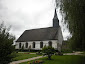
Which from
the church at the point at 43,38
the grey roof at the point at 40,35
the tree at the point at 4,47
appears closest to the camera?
the tree at the point at 4,47

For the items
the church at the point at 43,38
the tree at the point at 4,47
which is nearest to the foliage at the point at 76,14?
the tree at the point at 4,47

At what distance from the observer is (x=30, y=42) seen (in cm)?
3325

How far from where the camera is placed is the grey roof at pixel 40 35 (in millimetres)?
30628

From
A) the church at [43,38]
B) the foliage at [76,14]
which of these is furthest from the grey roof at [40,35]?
the foliage at [76,14]

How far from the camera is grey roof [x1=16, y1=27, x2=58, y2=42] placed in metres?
30.6

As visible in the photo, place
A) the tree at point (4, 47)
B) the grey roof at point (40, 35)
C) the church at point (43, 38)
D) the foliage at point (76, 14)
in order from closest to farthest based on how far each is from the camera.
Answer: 1. the tree at point (4, 47)
2. the foliage at point (76, 14)
3. the church at point (43, 38)
4. the grey roof at point (40, 35)

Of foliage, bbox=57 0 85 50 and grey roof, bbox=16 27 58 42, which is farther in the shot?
grey roof, bbox=16 27 58 42

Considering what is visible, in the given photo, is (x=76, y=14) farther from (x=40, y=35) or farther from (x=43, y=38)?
(x=40, y=35)

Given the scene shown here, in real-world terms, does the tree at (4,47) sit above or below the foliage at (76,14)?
below

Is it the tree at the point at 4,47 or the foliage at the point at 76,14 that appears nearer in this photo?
the tree at the point at 4,47

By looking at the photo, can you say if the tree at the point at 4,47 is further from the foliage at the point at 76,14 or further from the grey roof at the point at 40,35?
the grey roof at the point at 40,35

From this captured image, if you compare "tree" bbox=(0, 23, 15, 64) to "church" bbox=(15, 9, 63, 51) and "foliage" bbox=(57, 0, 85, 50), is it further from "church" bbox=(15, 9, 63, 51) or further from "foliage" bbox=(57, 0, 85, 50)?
"church" bbox=(15, 9, 63, 51)

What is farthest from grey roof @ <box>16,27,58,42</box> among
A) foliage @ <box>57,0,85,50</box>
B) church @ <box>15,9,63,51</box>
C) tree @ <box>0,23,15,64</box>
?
tree @ <box>0,23,15,64</box>

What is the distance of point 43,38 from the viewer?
3125 cm
